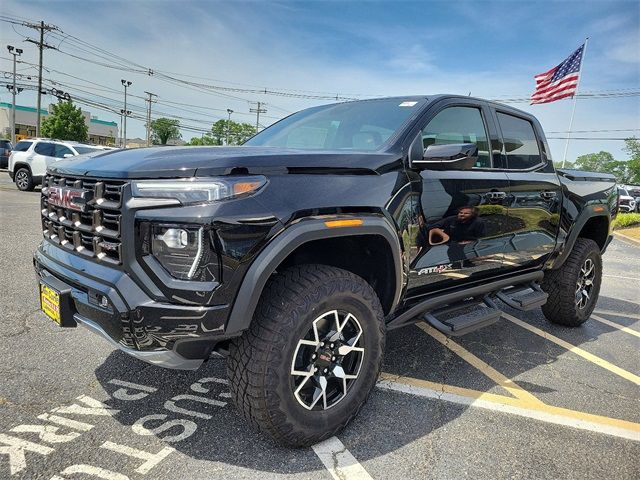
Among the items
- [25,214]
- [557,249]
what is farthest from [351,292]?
[25,214]

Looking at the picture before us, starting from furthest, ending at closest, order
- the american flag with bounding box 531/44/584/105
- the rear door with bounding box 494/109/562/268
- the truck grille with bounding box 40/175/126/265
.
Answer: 1. the american flag with bounding box 531/44/584/105
2. the rear door with bounding box 494/109/562/268
3. the truck grille with bounding box 40/175/126/265

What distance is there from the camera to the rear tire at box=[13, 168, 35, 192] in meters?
14.2

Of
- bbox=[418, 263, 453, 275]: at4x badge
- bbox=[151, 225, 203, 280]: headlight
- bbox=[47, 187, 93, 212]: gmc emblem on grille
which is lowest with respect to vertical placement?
bbox=[418, 263, 453, 275]: at4x badge

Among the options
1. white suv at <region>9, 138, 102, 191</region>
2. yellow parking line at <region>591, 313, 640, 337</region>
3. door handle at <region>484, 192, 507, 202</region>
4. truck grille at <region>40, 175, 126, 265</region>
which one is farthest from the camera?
white suv at <region>9, 138, 102, 191</region>

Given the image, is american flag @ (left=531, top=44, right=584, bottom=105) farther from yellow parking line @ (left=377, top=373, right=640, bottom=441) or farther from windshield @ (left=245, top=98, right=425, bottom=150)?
yellow parking line @ (left=377, top=373, right=640, bottom=441)

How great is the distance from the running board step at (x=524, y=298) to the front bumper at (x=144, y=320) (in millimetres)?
2578

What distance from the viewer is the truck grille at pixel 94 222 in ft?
6.80

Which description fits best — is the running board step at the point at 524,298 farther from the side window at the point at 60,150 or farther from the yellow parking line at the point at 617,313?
the side window at the point at 60,150

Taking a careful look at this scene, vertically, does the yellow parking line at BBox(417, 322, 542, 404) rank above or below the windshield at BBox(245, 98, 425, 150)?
below

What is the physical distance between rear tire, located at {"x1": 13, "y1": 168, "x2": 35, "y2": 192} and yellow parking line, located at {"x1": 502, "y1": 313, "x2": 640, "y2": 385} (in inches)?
575

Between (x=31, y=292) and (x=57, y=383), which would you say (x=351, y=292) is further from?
(x=31, y=292)

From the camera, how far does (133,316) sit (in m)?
1.97

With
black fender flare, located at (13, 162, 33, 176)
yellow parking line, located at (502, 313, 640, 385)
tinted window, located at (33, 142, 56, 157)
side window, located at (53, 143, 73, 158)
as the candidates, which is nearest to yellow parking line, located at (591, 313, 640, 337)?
yellow parking line, located at (502, 313, 640, 385)

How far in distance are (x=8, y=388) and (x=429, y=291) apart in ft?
8.77
